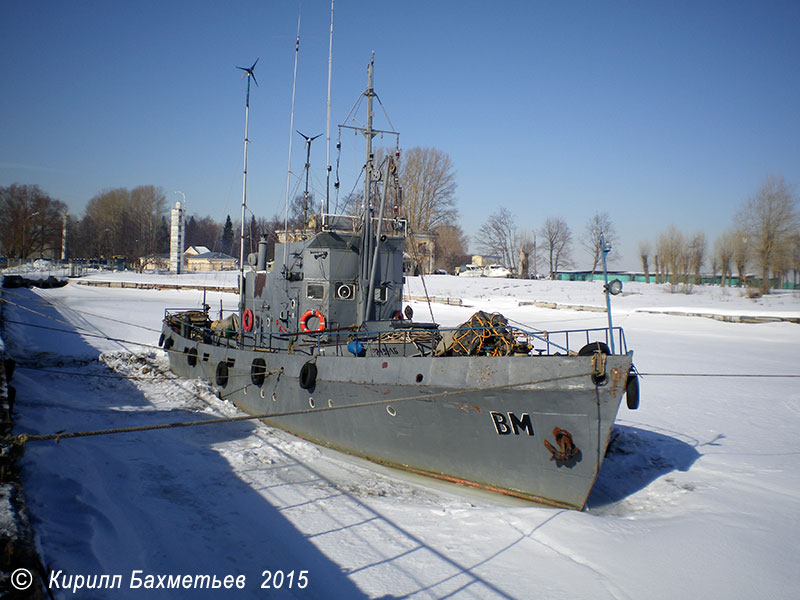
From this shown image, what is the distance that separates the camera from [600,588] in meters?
5.86

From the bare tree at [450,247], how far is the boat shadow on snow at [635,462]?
56.5 m

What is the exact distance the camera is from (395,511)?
7773 mm

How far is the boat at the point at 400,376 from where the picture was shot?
7.61 meters

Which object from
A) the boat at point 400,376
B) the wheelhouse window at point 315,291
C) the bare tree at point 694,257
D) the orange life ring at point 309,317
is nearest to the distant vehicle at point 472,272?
the bare tree at point 694,257

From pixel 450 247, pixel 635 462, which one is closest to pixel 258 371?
pixel 635 462

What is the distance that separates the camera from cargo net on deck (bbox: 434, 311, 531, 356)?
8648 mm

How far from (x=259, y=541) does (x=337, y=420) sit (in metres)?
3.58

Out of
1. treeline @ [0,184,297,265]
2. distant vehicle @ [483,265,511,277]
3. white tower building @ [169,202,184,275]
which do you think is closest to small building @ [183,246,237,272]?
treeline @ [0,184,297,265]

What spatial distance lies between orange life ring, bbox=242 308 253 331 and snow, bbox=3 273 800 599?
2.14 meters

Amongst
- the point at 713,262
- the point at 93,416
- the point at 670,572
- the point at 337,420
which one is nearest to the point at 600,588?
the point at 670,572

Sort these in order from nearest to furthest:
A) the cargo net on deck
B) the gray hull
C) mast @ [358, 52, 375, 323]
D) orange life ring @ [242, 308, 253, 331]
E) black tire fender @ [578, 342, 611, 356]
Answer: the gray hull < black tire fender @ [578, 342, 611, 356] < the cargo net on deck < mast @ [358, 52, 375, 323] < orange life ring @ [242, 308, 253, 331]

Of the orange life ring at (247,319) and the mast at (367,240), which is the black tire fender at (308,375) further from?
the orange life ring at (247,319)

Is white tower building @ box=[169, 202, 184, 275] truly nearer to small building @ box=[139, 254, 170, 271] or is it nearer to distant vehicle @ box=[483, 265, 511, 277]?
small building @ box=[139, 254, 170, 271]

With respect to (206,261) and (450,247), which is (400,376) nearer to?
(450,247)
